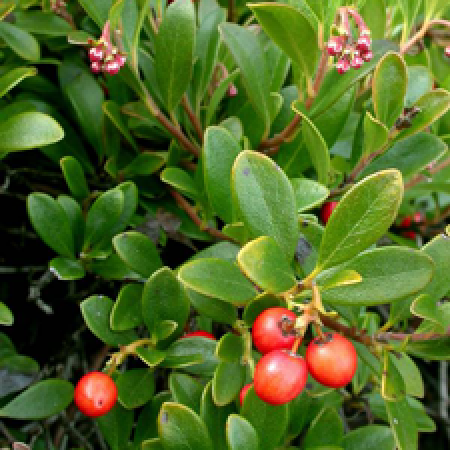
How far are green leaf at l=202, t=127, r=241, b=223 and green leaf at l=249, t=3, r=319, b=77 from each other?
24cm

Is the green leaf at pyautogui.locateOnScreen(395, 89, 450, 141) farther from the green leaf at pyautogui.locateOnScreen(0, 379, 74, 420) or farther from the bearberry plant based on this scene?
the green leaf at pyautogui.locateOnScreen(0, 379, 74, 420)

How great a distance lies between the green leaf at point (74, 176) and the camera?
1554mm

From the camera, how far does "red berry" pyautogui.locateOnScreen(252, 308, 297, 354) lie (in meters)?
1.05

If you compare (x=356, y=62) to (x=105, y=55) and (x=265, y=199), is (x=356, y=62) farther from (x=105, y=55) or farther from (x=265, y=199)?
(x=105, y=55)

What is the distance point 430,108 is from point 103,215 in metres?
0.86

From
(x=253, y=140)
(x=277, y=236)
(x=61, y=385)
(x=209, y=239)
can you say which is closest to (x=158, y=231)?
(x=209, y=239)

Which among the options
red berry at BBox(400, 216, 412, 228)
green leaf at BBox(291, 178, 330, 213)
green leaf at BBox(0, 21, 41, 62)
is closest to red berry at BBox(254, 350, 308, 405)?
green leaf at BBox(291, 178, 330, 213)

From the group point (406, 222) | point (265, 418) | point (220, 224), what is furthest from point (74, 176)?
point (406, 222)

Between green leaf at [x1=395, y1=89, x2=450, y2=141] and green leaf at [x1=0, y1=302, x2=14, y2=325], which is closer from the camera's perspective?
green leaf at [x1=0, y1=302, x2=14, y2=325]

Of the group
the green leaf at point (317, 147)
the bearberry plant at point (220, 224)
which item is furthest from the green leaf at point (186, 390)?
the green leaf at point (317, 147)

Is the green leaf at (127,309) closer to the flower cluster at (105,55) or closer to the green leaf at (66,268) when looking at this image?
the green leaf at (66,268)

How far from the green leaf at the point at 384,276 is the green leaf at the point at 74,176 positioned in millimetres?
781

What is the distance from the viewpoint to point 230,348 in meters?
1.26

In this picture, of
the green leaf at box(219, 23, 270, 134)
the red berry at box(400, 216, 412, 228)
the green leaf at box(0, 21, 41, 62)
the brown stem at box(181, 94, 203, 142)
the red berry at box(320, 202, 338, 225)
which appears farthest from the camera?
the red berry at box(400, 216, 412, 228)
